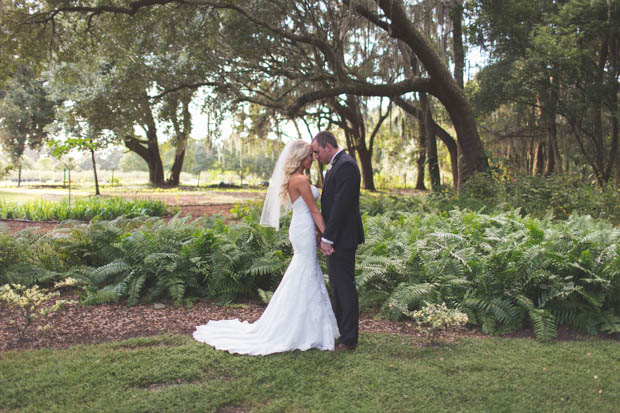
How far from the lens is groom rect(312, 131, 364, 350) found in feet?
12.5

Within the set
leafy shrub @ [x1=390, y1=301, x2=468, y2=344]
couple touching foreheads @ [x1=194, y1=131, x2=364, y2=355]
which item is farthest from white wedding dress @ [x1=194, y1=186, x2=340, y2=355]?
leafy shrub @ [x1=390, y1=301, x2=468, y2=344]

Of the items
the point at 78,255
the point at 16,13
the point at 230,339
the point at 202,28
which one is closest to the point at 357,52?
the point at 202,28

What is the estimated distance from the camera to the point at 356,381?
11.1ft

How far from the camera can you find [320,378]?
343 cm

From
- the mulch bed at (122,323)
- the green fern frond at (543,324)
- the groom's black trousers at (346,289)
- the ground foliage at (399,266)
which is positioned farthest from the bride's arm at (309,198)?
the green fern frond at (543,324)

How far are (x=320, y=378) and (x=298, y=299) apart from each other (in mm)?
815

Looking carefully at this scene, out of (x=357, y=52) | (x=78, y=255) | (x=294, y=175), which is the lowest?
(x=78, y=255)

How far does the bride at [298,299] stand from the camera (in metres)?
4.00

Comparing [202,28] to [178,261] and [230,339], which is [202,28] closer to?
[178,261]

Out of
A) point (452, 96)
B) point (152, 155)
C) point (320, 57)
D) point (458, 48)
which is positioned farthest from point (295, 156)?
point (152, 155)

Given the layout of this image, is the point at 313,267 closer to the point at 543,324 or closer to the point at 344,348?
the point at 344,348

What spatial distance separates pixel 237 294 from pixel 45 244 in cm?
277

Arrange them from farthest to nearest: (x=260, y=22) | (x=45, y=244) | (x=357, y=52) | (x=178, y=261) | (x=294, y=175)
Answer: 1. (x=357, y=52)
2. (x=260, y=22)
3. (x=45, y=244)
4. (x=178, y=261)
5. (x=294, y=175)

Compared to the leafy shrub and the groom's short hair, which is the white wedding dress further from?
the leafy shrub
